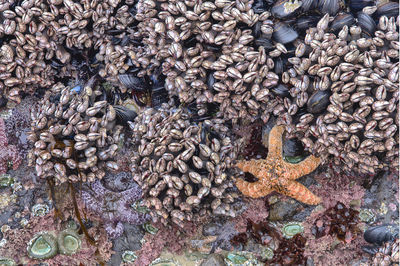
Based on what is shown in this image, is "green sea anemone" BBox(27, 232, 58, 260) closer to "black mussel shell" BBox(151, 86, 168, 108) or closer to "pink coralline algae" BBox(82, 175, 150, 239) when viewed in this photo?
"pink coralline algae" BBox(82, 175, 150, 239)

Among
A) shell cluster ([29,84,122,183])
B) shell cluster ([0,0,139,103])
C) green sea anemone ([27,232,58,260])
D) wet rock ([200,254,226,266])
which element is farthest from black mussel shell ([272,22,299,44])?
green sea anemone ([27,232,58,260])

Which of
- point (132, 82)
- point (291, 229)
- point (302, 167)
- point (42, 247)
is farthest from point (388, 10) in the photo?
point (42, 247)

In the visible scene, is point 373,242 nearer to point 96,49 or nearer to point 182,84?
point 182,84

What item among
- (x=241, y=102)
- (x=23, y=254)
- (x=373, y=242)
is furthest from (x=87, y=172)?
(x=373, y=242)

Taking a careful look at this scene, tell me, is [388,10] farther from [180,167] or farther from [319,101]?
[180,167]

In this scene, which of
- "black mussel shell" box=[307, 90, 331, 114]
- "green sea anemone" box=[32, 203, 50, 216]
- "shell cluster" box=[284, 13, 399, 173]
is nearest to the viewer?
"shell cluster" box=[284, 13, 399, 173]

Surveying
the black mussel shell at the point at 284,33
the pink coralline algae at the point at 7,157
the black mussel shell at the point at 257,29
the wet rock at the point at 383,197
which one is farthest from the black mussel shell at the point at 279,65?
the pink coralline algae at the point at 7,157
